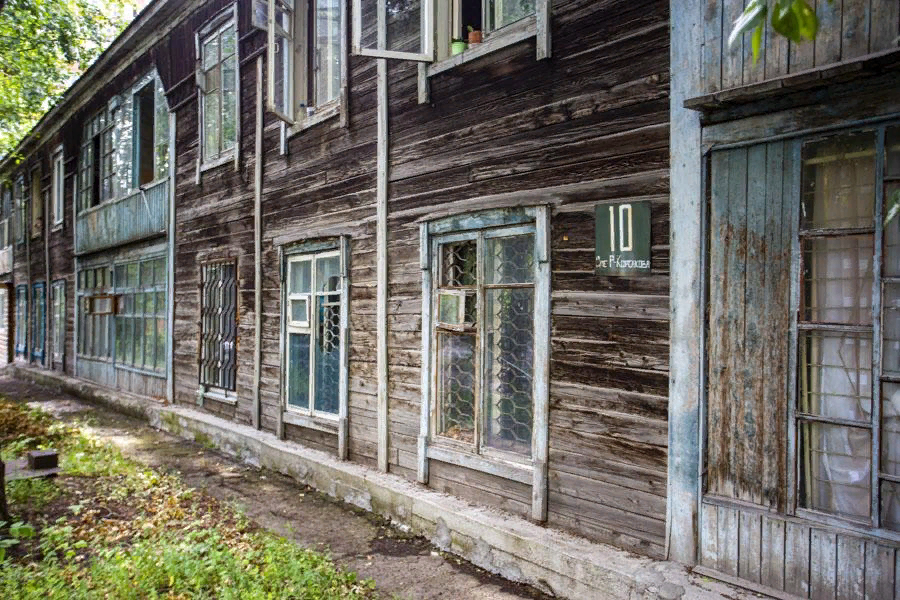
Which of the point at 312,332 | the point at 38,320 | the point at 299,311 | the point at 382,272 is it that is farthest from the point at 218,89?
the point at 38,320

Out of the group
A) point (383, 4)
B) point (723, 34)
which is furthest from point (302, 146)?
point (723, 34)

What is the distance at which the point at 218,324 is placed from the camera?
945cm

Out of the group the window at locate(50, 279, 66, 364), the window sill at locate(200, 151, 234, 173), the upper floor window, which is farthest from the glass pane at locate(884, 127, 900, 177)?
the window at locate(50, 279, 66, 364)

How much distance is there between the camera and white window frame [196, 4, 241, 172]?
8805 millimetres

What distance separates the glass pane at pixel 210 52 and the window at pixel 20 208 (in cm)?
1286

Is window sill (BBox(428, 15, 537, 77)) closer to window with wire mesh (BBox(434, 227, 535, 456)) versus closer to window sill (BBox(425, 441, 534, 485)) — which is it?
window with wire mesh (BBox(434, 227, 535, 456))

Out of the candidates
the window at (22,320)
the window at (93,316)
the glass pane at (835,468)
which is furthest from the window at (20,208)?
the glass pane at (835,468)

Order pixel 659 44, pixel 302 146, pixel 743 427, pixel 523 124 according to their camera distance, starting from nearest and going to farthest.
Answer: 1. pixel 743 427
2. pixel 659 44
3. pixel 523 124
4. pixel 302 146

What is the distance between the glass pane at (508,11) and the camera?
4902 mm

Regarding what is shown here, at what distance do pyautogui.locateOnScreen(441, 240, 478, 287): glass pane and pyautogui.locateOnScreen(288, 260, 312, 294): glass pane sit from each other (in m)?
2.43

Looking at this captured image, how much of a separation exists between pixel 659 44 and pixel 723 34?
1.47 feet

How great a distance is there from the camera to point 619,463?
4152 millimetres

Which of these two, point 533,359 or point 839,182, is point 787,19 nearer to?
point 839,182

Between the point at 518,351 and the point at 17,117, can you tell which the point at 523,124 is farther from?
the point at 17,117
